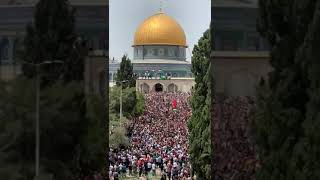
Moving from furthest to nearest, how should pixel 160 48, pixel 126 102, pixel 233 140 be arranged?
pixel 160 48
pixel 126 102
pixel 233 140

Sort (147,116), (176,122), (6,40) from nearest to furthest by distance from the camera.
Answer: (6,40)
(176,122)
(147,116)

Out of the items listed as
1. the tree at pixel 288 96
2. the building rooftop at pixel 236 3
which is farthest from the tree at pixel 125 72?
the tree at pixel 288 96

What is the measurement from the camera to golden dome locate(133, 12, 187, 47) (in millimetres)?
118812

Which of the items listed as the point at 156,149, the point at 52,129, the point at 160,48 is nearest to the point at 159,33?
the point at 160,48

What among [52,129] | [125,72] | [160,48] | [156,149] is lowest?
[156,149]

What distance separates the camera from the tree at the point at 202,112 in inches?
1026

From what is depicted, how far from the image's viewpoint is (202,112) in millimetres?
28000

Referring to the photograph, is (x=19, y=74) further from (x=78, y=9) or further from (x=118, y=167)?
(x=118, y=167)

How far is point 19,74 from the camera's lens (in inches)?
651

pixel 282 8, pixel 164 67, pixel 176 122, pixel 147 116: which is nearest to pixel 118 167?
pixel 282 8

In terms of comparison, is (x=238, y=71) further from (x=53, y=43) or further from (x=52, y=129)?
(x=52, y=129)

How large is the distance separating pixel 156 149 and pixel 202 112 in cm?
1236

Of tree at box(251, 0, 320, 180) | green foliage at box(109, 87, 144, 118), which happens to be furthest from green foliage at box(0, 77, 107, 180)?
green foliage at box(109, 87, 144, 118)

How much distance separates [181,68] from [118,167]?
89633 millimetres
